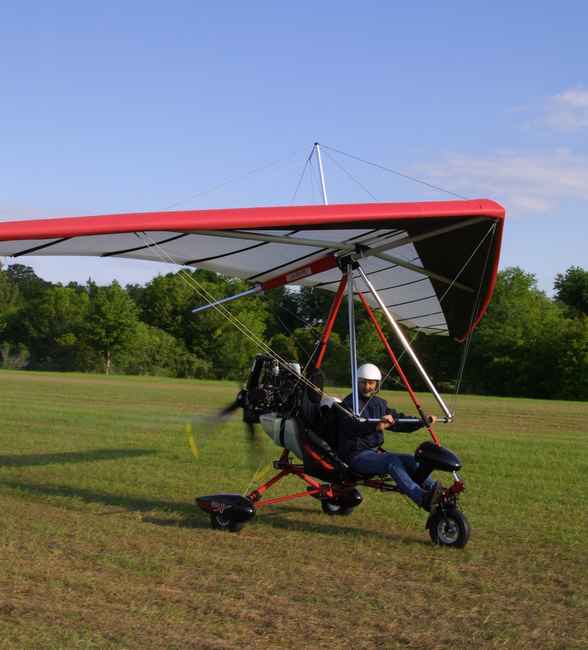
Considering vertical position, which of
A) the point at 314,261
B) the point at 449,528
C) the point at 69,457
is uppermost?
the point at 314,261

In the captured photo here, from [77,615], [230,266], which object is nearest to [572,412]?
[230,266]

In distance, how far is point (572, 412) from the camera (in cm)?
2359

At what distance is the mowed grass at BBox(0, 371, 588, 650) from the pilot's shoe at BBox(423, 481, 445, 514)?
0.30m

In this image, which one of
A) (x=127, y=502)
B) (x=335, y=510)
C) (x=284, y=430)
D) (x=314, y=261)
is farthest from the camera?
(x=314, y=261)

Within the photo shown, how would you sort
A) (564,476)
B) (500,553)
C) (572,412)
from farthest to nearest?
1. (572,412)
2. (564,476)
3. (500,553)

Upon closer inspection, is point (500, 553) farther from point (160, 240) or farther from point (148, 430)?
point (148, 430)

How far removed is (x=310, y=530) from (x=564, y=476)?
4.41m

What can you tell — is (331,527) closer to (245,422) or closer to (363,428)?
(363,428)

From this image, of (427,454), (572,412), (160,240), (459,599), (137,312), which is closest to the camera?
(459,599)

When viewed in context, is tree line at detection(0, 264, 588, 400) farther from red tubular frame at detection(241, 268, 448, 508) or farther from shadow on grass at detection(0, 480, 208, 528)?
red tubular frame at detection(241, 268, 448, 508)

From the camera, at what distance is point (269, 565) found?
5.25 m

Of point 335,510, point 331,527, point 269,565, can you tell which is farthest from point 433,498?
point 335,510

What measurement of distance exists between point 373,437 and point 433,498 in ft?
2.80

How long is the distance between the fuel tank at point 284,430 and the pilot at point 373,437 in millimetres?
348
